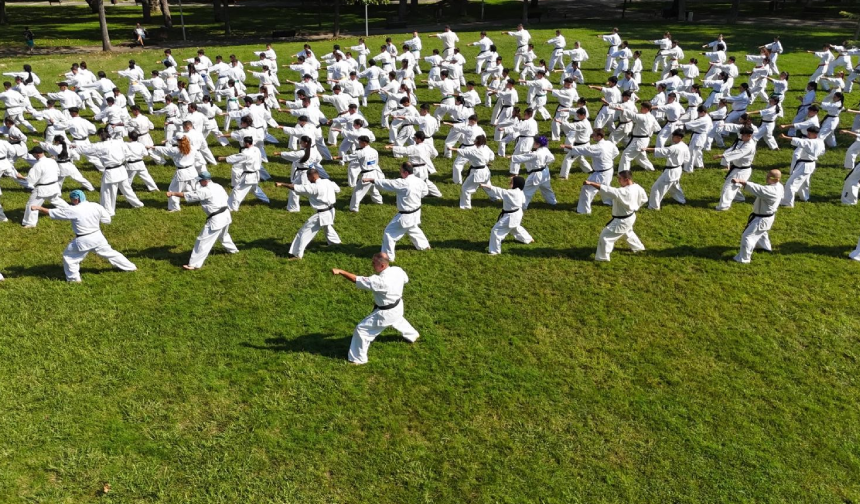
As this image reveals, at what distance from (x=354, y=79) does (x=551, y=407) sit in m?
19.8

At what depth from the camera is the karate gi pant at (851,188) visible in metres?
16.5

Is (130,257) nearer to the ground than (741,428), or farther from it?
farther from it

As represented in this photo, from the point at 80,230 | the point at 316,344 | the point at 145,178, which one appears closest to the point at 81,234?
the point at 80,230

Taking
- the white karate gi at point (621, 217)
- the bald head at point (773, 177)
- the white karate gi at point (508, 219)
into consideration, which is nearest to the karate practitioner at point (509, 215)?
the white karate gi at point (508, 219)

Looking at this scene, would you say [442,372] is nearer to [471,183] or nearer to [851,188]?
[471,183]

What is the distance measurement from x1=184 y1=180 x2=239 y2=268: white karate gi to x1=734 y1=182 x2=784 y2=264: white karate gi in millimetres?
11686

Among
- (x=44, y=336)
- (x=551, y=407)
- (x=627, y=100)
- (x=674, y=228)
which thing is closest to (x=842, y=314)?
(x=674, y=228)

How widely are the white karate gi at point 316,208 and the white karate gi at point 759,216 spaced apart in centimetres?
937

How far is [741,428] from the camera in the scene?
892 cm

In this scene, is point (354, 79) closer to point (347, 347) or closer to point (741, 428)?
point (347, 347)

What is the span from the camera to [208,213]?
12727 mm

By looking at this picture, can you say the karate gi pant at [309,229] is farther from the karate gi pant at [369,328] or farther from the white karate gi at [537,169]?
the white karate gi at [537,169]

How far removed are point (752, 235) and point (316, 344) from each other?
10.2 metres

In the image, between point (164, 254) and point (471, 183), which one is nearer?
point (164, 254)
